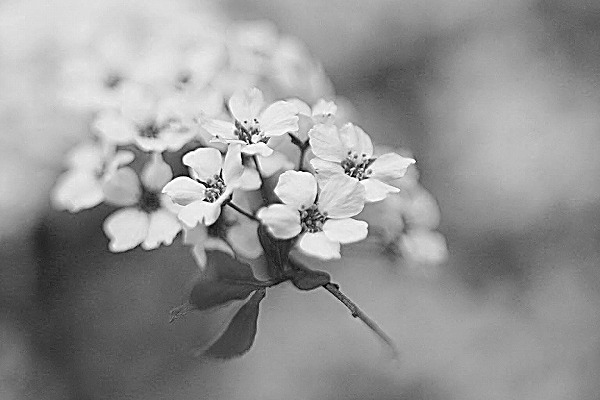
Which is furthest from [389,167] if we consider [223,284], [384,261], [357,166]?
[384,261]

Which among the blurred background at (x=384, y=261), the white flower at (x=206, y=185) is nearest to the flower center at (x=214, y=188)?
the white flower at (x=206, y=185)

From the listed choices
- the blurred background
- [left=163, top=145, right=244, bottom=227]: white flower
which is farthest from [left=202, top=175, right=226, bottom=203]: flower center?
the blurred background

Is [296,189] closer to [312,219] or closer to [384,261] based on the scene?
[312,219]

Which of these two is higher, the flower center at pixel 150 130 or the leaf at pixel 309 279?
the flower center at pixel 150 130

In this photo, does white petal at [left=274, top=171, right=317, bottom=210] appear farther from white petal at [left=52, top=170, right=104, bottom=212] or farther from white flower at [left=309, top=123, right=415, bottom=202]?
white petal at [left=52, top=170, right=104, bottom=212]

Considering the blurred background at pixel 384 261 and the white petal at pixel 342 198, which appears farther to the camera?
the blurred background at pixel 384 261

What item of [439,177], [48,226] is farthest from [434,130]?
[48,226]

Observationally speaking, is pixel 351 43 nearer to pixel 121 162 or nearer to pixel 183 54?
pixel 183 54

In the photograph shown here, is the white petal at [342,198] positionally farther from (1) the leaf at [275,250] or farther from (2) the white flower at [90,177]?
(2) the white flower at [90,177]
